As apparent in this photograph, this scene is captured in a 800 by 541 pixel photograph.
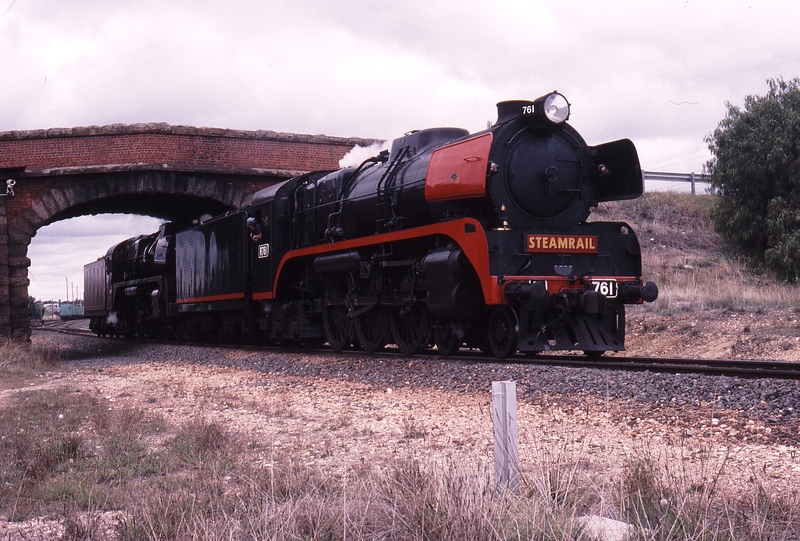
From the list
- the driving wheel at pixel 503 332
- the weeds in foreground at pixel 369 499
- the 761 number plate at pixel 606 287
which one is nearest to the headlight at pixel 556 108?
the 761 number plate at pixel 606 287

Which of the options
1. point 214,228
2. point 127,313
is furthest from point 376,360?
point 127,313

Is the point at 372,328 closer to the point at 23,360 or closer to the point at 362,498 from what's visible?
the point at 23,360

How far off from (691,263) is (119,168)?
19.1 meters

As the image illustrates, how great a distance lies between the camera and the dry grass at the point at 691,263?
17.1m

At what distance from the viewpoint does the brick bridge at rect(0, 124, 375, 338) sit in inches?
851

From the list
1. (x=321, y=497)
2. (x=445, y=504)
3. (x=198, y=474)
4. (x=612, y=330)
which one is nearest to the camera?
(x=445, y=504)

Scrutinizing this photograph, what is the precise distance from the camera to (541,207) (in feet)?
35.3

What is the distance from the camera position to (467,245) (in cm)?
1013

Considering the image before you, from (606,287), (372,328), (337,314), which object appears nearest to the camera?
(606,287)

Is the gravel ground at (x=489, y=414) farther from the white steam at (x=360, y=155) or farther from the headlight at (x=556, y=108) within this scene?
the white steam at (x=360, y=155)

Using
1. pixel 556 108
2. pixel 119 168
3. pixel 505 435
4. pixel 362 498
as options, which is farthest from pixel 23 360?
pixel 505 435

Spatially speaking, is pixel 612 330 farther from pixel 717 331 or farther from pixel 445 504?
pixel 445 504

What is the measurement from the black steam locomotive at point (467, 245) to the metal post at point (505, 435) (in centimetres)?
557

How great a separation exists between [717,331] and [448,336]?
6.06 meters
